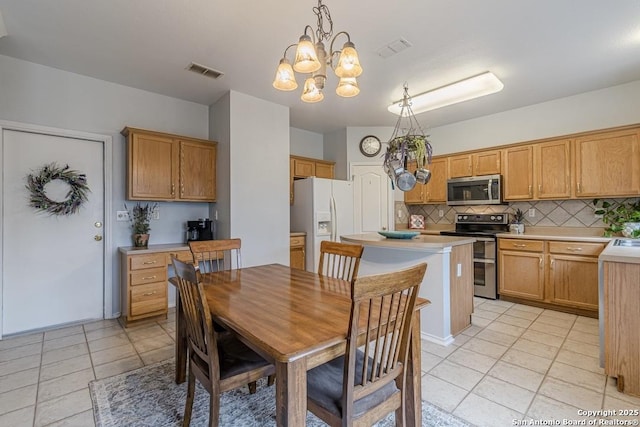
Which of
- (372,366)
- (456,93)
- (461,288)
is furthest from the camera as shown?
(456,93)

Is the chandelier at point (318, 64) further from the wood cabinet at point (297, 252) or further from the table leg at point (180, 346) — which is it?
the wood cabinet at point (297, 252)

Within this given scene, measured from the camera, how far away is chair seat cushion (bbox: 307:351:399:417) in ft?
3.85

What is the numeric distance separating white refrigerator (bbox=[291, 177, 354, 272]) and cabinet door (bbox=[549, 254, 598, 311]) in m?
2.74

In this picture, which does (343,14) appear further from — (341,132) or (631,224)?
(631,224)

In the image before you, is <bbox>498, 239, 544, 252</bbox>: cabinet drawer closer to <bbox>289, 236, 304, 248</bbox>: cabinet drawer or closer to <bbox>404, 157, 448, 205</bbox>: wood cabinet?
<bbox>404, 157, 448, 205</bbox>: wood cabinet

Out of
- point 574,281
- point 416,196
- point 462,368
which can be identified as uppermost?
point 416,196

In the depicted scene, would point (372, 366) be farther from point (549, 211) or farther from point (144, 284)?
point (549, 211)

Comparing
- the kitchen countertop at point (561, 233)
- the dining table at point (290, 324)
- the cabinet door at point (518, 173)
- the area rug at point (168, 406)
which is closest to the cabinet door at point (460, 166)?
the cabinet door at point (518, 173)

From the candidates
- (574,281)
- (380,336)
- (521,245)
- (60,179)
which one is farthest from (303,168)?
(380,336)

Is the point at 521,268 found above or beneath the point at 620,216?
beneath

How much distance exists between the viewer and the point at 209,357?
136 cm

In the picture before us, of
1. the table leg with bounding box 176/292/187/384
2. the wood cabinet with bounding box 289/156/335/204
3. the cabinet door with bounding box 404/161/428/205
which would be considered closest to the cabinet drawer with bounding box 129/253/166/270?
the table leg with bounding box 176/292/187/384

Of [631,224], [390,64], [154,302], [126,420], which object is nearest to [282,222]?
[154,302]

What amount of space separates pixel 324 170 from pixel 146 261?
3174mm
